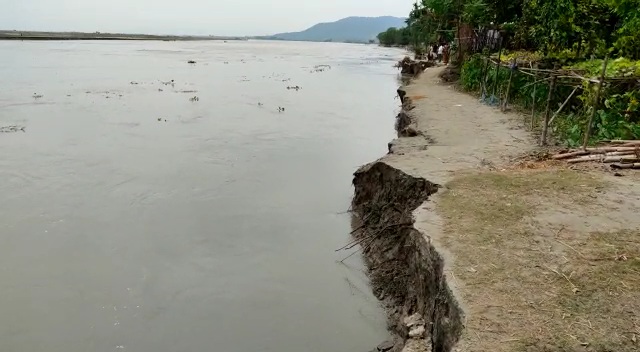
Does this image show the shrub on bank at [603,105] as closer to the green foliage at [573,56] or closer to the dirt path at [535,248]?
the green foliage at [573,56]

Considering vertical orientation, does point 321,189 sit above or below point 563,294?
below

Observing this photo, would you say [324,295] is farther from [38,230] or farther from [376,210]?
[38,230]

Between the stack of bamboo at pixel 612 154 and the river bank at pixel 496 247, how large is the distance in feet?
0.93

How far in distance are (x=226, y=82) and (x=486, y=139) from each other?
20734 millimetres

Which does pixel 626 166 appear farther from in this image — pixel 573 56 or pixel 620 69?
pixel 573 56

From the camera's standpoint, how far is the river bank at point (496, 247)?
3285 millimetres

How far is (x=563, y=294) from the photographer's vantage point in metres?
3.57

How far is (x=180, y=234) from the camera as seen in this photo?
24.1 feet

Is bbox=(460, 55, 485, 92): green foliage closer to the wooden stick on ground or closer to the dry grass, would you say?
the wooden stick on ground

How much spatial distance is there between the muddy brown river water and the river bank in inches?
28.5

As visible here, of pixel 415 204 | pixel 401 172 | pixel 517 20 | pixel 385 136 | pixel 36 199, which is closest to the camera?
pixel 415 204

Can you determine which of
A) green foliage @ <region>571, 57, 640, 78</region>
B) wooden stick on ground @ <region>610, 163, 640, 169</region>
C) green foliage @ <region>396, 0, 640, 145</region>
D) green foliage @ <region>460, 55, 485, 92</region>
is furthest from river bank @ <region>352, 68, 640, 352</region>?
green foliage @ <region>460, 55, 485, 92</region>

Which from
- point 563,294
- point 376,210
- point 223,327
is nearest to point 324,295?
point 223,327

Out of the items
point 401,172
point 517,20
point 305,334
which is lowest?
point 305,334
